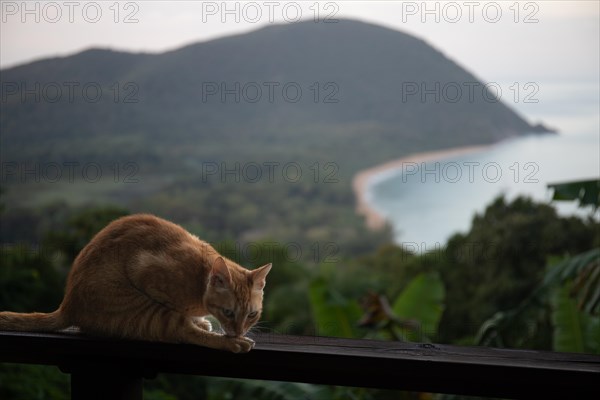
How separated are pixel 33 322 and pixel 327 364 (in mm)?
574

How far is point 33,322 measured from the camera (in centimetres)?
124

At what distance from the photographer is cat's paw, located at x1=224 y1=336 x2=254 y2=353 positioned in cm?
108

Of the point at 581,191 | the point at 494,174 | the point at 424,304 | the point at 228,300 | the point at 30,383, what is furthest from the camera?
the point at 494,174

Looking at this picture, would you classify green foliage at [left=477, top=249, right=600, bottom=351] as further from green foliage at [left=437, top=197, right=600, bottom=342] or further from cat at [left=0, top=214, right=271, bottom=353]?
cat at [left=0, top=214, right=271, bottom=353]

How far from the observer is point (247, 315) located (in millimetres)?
1236

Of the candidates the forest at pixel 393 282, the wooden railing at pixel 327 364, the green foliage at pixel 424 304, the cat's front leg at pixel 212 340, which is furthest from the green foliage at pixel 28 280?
the cat's front leg at pixel 212 340

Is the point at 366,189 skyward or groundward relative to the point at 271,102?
groundward

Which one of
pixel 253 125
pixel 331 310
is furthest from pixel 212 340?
pixel 253 125

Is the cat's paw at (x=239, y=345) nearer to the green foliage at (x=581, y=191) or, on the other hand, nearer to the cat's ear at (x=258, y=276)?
the cat's ear at (x=258, y=276)

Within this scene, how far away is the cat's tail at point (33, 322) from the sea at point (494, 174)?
11.7ft

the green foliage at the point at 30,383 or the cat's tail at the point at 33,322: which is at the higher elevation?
the cat's tail at the point at 33,322

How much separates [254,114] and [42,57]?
7.45ft

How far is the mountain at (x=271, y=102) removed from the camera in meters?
5.34

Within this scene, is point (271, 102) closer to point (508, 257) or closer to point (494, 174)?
point (494, 174)
